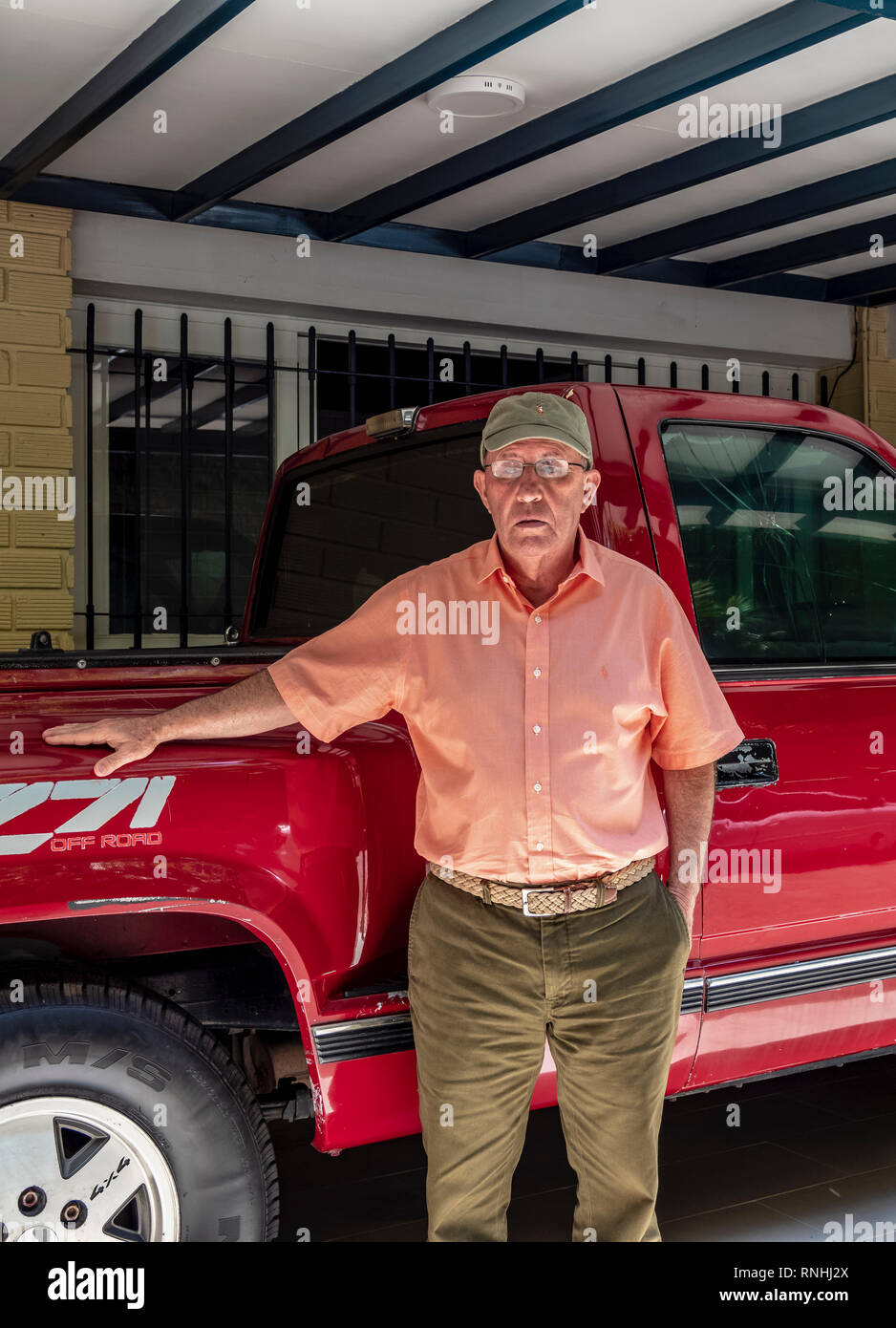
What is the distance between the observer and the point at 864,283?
29.9 feet

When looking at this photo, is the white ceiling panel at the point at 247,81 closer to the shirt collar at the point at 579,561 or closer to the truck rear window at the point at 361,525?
the truck rear window at the point at 361,525

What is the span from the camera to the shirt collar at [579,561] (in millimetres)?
2441

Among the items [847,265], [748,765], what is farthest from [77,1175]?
[847,265]

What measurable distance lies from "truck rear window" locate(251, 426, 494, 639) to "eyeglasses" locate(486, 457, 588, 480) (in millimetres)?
539

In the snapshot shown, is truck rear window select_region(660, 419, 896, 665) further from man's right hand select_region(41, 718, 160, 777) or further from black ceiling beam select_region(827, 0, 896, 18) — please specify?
black ceiling beam select_region(827, 0, 896, 18)

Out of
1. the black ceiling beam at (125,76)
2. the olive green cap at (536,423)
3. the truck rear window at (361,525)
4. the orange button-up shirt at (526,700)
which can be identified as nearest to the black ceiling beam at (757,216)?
the black ceiling beam at (125,76)

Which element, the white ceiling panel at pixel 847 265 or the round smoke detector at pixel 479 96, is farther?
the white ceiling panel at pixel 847 265

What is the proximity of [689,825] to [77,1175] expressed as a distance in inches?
50.7

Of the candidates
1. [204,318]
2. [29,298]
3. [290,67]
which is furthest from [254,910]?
[204,318]

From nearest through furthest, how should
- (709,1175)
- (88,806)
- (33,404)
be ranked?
1. (88,806)
2. (709,1175)
3. (33,404)

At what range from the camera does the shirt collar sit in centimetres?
244

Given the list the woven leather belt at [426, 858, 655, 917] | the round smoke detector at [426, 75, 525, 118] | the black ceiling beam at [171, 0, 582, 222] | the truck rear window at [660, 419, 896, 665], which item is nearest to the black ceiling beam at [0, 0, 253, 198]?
the black ceiling beam at [171, 0, 582, 222]

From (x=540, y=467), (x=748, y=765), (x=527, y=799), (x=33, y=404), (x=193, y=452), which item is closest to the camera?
(x=527, y=799)

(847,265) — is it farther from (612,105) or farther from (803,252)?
(612,105)
